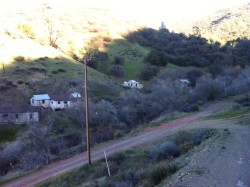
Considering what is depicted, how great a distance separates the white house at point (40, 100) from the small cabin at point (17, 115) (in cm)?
501

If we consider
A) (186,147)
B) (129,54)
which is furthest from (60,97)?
(129,54)

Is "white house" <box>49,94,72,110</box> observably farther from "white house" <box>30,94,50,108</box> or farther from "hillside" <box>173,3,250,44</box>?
"hillside" <box>173,3,250,44</box>

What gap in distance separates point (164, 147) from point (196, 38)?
325 feet

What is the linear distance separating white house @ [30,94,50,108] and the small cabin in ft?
16.5

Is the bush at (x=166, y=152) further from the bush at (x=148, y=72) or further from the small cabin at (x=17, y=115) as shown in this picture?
the bush at (x=148, y=72)

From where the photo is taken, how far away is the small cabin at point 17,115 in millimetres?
48000

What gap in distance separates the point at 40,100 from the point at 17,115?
272 inches

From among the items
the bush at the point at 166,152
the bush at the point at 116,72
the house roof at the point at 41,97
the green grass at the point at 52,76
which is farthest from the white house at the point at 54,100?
the bush at the point at 166,152

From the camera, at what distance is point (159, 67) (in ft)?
289

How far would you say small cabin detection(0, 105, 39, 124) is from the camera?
157ft

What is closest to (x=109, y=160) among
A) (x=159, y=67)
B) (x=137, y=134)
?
(x=137, y=134)

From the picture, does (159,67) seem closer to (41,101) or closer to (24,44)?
(24,44)

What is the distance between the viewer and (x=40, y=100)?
54.9m

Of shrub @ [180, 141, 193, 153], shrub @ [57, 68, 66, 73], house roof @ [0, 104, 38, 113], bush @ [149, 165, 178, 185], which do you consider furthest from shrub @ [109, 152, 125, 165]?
shrub @ [57, 68, 66, 73]
